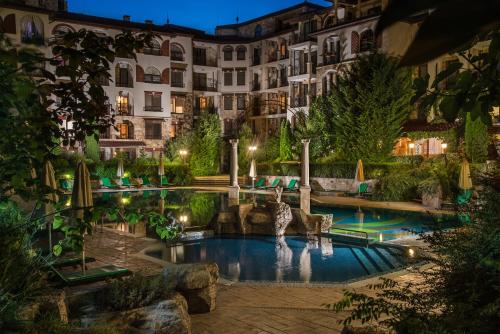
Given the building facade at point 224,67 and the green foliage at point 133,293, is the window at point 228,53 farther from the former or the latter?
the green foliage at point 133,293

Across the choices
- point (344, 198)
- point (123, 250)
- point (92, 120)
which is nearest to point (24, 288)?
point (92, 120)

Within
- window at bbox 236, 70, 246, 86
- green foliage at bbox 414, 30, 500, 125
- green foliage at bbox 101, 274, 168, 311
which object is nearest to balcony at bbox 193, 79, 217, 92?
window at bbox 236, 70, 246, 86

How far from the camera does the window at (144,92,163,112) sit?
4588cm

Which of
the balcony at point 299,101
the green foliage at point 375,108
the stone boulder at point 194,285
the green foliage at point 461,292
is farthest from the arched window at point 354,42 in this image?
the green foliage at point 461,292

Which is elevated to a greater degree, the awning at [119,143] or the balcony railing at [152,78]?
the balcony railing at [152,78]

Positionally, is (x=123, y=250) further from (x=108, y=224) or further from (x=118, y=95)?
(x=118, y=95)

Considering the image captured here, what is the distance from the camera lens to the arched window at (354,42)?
3684 centimetres

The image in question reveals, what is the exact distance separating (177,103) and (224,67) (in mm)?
6817

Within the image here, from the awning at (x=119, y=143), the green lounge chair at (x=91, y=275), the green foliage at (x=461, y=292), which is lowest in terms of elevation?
the green lounge chair at (x=91, y=275)

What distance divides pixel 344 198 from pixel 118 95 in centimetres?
2574

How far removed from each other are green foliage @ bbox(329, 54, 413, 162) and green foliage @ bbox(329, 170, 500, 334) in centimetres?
2522

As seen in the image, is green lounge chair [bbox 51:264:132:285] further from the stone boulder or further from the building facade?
the building facade

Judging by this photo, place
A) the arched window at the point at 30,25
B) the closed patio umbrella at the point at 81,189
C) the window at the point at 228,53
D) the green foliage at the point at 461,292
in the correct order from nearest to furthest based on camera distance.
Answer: the green foliage at the point at 461,292, the closed patio umbrella at the point at 81,189, the arched window at the point at 30,25, the window at the point at 228,53

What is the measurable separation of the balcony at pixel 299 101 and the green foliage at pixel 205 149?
23.4 feet
